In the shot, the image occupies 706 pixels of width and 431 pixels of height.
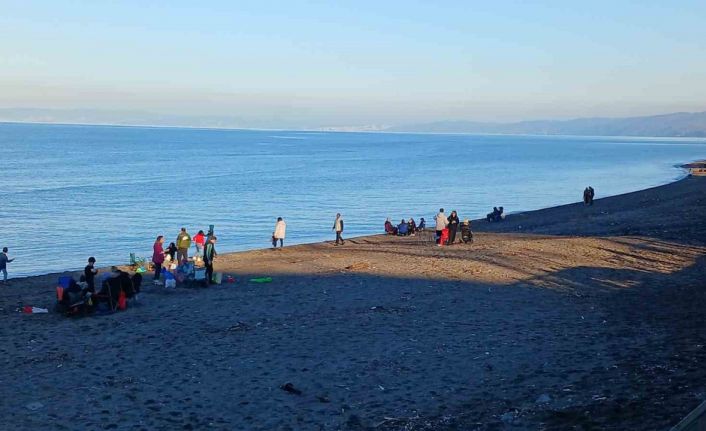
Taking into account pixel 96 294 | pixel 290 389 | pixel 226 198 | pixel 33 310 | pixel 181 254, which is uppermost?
pixel 226 198

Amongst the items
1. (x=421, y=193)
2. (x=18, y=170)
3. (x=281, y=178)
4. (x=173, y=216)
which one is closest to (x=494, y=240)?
(x=173, y=216)

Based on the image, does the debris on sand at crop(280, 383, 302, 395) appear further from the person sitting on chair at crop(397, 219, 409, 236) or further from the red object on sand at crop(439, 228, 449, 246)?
the person sitting on chair at crop(397, 219, 409, 236)

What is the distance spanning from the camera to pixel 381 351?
41.5 feet

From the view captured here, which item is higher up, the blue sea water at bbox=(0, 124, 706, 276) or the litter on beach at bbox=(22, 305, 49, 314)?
the blue sea water at bbox=(0, 124, 706, 276)

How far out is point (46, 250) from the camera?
106 ft

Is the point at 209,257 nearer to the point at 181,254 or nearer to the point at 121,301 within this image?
the point at 121,301

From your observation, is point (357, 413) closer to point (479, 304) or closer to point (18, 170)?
point (479, 304)

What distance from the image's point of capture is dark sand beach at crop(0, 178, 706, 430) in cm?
964

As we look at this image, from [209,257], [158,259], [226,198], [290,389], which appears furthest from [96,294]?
[226,198]

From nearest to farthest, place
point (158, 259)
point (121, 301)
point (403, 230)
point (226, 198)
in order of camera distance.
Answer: point (121, 301), point (158, 259), point (403, 230), point (226, 198)

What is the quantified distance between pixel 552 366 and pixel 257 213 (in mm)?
37325

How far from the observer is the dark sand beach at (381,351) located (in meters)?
9.64

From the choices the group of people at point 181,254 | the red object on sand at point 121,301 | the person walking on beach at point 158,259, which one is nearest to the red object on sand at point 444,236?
the group of people at point 181,254

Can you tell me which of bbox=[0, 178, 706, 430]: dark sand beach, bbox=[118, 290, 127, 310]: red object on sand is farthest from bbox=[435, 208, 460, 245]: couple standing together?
bbox=[118, 290, 127, 310]: red object on sand
